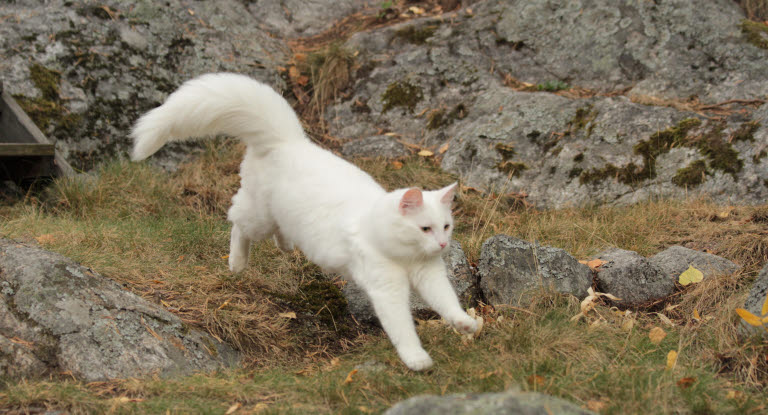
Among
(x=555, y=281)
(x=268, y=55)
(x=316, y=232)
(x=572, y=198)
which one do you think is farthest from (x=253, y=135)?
(x=268, y=55)

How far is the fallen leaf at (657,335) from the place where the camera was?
286 cm

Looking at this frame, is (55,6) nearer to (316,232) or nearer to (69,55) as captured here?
(69,55)

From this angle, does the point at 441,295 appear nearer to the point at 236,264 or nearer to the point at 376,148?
the point at 236,264

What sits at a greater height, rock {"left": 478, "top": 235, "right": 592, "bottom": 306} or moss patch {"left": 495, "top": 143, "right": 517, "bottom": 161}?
moss patch {"left": 495, "top": 143, "right": 517, "bottom": 161}

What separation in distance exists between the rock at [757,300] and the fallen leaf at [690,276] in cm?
60

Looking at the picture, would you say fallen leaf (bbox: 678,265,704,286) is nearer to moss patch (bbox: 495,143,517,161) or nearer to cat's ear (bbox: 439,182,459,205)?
cat's ear (bbox: 439,182,459,205)

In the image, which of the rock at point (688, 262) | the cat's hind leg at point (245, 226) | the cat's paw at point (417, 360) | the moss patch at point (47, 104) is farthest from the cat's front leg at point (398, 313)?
the moss patch at point (47, 104)

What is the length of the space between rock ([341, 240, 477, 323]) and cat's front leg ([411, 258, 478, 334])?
72cm

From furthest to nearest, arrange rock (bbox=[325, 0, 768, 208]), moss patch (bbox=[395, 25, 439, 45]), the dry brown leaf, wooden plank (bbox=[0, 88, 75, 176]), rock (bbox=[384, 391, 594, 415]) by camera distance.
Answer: moss patch (bbox=[395, 25, 439, 45])
the dry brown leaf
wooden plank (bbox=[0, 88, 75, 176])
rock (bbox=[325, 0, 768, 208])
rock (bbox=[384, 391, 594, 415])

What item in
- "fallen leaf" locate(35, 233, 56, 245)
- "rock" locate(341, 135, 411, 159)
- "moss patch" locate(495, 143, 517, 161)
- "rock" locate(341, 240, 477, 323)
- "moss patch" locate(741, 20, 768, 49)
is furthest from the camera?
"rock" locate(341, 135, 411, 159)

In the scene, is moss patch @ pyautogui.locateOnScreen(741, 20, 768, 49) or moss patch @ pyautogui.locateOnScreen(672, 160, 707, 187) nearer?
moss patch @ pyautogui.locateOnScreen(672, 160, 707, 187)

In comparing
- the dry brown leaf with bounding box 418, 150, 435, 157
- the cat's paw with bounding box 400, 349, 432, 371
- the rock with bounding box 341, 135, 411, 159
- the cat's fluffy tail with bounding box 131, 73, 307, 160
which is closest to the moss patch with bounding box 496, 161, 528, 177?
the dry brown leaf with bounding box 418, 150, 435, 157

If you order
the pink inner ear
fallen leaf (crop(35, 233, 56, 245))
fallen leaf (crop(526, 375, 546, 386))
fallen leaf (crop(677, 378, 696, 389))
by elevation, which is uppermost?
the pink inner ear

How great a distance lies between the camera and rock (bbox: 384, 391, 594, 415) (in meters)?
1.71
